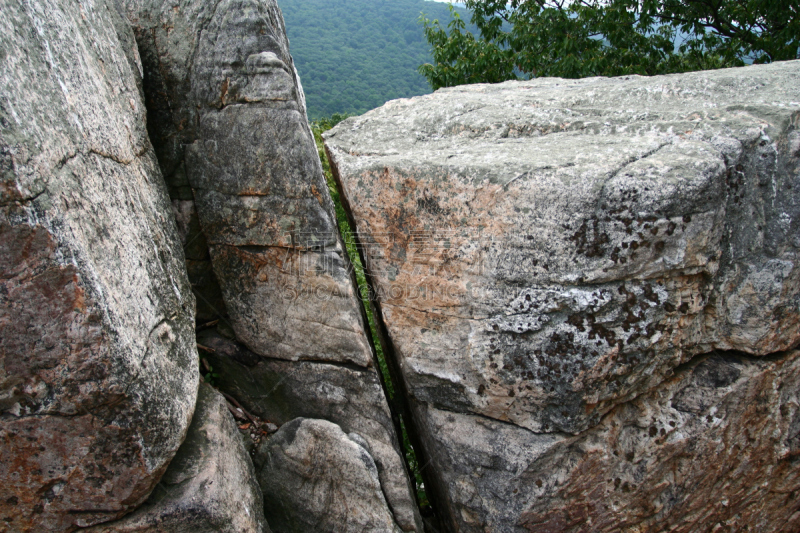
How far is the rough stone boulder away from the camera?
2789 mm

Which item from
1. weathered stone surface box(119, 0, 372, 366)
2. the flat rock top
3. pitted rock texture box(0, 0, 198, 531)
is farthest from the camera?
weathered stone surface box(119, 0, 372, 366)

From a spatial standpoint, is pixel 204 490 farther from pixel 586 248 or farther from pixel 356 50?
pixel 356 50

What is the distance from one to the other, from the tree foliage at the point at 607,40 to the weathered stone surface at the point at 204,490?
21.8 feet

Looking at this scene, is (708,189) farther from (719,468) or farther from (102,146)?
(102,146)

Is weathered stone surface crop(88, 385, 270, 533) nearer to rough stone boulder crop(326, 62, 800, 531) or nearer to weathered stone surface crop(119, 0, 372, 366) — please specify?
weathered stone surface crop(119, 0, 372, 366)

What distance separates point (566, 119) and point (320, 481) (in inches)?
108

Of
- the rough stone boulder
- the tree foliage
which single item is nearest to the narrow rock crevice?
the rough stone boulder

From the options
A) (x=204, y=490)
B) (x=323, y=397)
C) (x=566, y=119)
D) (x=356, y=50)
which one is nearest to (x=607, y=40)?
(x=566, y=119)

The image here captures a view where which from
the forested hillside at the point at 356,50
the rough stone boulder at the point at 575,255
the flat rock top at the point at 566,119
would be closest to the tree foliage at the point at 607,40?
the flat rock top at the point at 566,119

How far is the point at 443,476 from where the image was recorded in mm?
3408

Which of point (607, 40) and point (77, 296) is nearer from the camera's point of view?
point (77, 296)

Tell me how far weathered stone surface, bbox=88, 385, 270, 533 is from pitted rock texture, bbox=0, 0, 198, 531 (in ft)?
0.36

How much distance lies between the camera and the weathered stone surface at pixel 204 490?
2576 millimetres

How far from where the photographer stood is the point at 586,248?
9.20 feet
